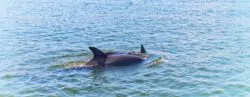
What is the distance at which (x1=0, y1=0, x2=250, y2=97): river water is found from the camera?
20406 mm

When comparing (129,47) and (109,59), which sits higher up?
(129,47)

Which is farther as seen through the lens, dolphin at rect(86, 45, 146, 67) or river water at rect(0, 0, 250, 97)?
dolphin at rect(86, 45, 146, 67)

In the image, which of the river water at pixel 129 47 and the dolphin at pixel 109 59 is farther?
the dolphin at pixel 109 59

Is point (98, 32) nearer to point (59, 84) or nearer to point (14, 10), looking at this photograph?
point (59, 84)

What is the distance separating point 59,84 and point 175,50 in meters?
9.97

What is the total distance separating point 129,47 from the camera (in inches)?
1155

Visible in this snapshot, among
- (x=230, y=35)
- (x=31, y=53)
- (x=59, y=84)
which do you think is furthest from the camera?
(x=230, y=35)

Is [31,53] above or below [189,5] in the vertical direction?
below

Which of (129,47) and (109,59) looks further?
(129,47)

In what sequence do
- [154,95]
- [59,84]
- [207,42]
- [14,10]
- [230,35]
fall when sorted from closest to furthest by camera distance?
[154,95] → [59,84] → [207,42] → [230,35] → [14,10]

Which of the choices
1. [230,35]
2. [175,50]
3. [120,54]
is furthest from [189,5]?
[120,54]

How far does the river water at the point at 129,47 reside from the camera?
66.9 ft

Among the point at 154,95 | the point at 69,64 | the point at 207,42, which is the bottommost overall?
the point at 154,95

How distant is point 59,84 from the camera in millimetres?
21000
